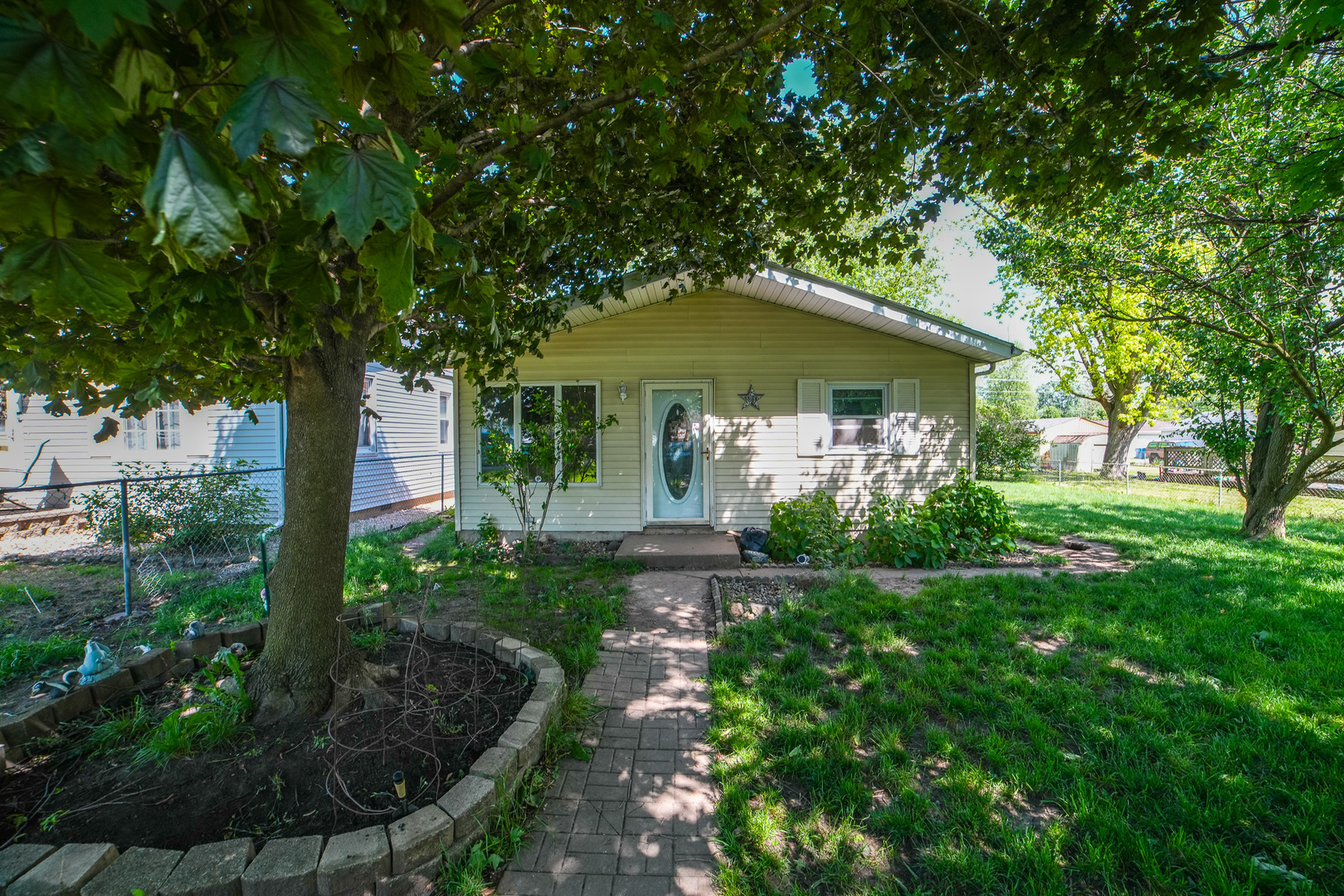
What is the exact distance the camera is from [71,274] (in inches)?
41.4

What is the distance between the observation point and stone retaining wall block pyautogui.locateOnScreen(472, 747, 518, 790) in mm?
2201

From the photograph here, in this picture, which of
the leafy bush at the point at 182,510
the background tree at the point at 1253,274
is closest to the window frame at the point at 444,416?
the leafy bush at the point at 182,510

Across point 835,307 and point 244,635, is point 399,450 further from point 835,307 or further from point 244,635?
point 835,307

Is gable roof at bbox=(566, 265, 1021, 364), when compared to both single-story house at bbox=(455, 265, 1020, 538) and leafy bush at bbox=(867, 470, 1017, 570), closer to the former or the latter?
single-story house at bbox=(455, 265, 1020, 538)

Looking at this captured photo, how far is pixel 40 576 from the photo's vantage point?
6223 millimetres

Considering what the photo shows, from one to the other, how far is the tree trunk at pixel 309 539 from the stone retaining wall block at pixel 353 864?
104 cm

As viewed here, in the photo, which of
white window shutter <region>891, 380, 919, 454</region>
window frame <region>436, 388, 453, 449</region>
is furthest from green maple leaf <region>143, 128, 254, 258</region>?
window frame <region>436, 388, 453, 449</region>

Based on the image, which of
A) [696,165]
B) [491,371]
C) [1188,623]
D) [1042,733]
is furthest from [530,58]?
[1188,623]

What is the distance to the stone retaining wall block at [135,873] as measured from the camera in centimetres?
160

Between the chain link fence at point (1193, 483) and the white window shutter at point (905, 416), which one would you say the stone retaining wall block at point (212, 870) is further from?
the chain link fence at point (1193, 483)

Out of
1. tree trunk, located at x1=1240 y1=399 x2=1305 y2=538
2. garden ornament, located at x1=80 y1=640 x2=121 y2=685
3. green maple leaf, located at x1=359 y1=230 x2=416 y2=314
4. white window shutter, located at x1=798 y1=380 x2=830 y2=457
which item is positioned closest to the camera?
green maple leaf, located at x1=359 y1=230 x2=416 y2=314

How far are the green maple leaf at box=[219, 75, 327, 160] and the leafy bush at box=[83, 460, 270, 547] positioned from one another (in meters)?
7.44

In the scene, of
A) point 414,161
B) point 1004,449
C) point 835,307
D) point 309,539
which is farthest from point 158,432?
point 1004,449

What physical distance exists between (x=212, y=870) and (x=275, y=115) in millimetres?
2245
